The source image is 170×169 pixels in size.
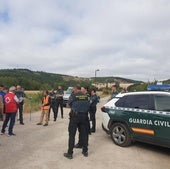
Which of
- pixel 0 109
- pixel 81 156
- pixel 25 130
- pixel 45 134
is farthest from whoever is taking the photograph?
pixel 25 130

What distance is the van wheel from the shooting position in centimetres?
831

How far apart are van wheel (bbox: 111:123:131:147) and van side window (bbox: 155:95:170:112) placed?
1177 mm

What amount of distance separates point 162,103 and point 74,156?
266 cm

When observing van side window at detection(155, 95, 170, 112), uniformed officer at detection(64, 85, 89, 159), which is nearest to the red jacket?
uniformed officer at detection(64, 85, 89, 159)

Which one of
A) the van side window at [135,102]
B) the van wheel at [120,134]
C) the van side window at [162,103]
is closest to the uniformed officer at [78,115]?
the van wheel at [120,134]

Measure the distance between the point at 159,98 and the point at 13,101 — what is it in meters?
5.13

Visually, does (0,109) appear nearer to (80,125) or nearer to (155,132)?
(80,125)

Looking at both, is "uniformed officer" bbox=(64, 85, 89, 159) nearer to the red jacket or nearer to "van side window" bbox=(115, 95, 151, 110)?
"van side window" bbox=(115, 95, 151, 110)

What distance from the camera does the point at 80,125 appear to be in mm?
7496

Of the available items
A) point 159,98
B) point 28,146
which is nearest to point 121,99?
point 159,98

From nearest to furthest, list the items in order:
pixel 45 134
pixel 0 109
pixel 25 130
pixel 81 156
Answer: pixel 81 156 < pixel 0 109 < pixel 45 134 < pixel 25 130

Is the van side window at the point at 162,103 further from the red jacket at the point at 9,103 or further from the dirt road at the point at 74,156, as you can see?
the red jacket at the point at 9,103

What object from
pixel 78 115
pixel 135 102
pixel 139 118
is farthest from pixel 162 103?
pixel 78 115

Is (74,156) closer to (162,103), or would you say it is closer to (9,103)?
(162,103)
